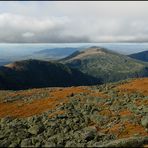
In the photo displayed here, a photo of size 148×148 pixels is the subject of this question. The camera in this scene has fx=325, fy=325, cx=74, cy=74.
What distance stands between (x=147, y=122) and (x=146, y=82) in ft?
138

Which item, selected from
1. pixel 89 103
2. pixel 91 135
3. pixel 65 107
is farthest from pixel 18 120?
pixel 91 135

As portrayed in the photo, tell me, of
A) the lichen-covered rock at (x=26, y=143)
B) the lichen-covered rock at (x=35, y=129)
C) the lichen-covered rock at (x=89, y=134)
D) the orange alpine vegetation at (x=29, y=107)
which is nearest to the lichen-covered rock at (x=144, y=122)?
the lichen-covered rock at (x=89, y=134)

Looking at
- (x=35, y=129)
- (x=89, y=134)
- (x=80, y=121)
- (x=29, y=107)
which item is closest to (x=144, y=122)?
(x=89, y=134)

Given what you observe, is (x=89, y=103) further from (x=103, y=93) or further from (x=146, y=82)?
(x=146, y=82)

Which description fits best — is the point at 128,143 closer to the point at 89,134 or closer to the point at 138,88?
the point at 89,134

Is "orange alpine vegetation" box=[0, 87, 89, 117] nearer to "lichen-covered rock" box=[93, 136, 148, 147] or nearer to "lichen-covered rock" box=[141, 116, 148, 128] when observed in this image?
"lichen-covered rock" box=[141, 116, 148, 128]

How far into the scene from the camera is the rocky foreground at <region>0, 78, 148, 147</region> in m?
48.3

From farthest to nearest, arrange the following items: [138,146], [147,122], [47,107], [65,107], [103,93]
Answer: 1. [103,93]
2. [47,107]
3. [65,107]
4. [147,122]
5. [138,146]

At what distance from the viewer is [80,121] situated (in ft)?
209

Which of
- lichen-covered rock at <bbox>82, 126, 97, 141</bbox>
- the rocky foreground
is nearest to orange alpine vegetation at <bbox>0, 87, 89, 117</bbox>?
the rocky foreground

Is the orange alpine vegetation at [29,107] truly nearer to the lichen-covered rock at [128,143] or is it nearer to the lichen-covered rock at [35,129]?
the lichen-covered rock at [35,129]

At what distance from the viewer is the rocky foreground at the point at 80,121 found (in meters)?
48.3

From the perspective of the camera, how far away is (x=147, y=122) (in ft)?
185

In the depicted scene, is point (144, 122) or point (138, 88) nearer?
point (144, 122)
